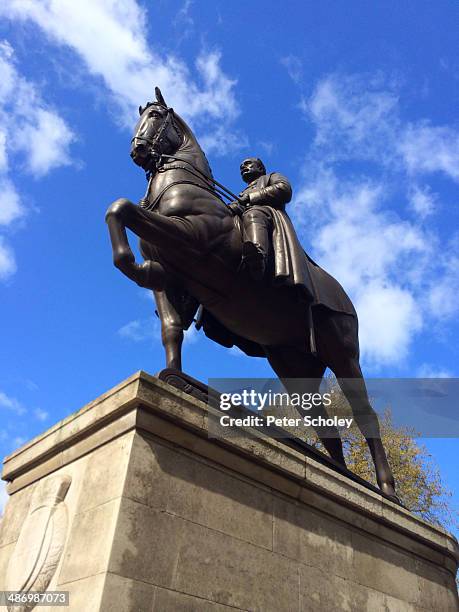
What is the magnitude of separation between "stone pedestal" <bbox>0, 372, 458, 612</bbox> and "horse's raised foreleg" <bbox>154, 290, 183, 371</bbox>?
1.38 meters

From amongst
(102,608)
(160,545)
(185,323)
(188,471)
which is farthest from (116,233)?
(102,608)

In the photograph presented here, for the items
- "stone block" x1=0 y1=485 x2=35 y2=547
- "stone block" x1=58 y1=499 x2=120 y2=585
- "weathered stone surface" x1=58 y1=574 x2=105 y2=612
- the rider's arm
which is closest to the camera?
"weathered stone surface" x1=58 y1=574 x2=105 y2=612

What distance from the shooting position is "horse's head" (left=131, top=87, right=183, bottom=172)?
6.99 metres

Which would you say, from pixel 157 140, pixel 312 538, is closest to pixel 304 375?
pixel 312 538

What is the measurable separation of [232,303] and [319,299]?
1.22 m

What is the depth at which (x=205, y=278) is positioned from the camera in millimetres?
6508

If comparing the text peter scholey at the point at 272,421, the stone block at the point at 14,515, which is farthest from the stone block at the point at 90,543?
the text peter scholey at the point at 272,421

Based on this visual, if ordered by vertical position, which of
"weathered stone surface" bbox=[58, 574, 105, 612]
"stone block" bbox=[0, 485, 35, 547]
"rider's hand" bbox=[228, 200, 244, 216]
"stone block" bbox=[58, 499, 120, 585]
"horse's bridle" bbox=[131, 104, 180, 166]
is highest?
"horse's bridle" bbox=[131, 104, 180, 166]

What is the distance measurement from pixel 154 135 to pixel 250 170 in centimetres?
199

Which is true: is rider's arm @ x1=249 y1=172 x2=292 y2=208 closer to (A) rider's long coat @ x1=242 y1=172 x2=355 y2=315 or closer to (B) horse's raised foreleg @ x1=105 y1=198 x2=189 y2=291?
(A) rider's long coat @ x1=242 y1=172 x2=355 y2=315

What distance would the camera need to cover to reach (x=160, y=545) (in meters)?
4.18

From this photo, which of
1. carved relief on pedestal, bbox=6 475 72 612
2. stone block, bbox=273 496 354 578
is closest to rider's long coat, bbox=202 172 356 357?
stone block, bbox=273 496 354 578

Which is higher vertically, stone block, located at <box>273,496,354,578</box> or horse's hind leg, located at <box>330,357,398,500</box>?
horse's hind leg, located at <box>330,357,398,500</box>

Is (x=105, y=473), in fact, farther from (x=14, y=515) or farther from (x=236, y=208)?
(x=236, y=208)
